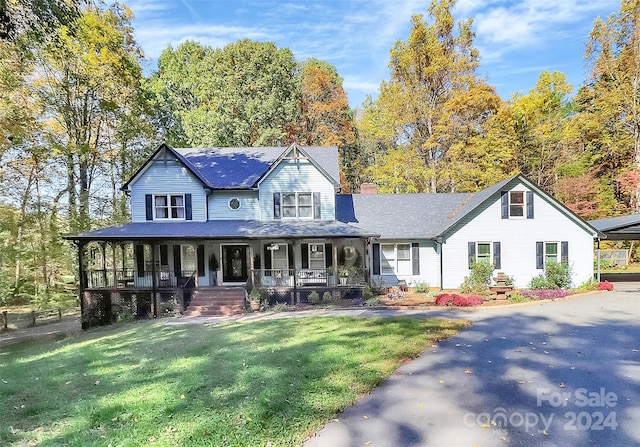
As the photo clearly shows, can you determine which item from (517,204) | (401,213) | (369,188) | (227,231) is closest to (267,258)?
(227,231)

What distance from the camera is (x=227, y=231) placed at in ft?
52.0

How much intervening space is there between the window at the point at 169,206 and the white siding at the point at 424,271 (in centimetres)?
1040

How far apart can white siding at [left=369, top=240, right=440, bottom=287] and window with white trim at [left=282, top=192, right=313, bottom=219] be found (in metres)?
4.10

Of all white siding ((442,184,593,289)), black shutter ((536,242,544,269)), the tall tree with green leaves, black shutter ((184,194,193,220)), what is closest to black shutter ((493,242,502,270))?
white siding ((442,184,593,289))

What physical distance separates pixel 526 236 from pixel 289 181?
41.2ft

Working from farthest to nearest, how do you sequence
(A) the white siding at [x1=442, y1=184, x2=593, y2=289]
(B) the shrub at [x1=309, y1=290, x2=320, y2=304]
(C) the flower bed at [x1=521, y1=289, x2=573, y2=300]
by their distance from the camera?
(A) the white siding at [x1=442, y1=184, x2=593, y2=289]
(B) the shrub at [x1=309, y1=290, x2=320, y2=304]
(C) the flower bed at [x1=521, y1=289, x2=573, y2=300]

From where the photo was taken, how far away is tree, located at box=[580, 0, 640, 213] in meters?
24.4

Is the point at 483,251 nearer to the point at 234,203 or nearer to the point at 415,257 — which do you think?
the point at 415,257

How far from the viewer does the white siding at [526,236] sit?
17266mm

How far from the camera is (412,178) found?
28750 millimetres

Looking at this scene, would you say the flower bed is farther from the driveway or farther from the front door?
the front door

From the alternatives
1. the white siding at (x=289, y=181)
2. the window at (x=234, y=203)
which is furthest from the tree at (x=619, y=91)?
the window at (x=234, y=203)

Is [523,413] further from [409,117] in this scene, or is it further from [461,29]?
[461,29]

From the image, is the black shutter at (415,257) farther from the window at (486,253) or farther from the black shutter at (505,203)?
the black shutter at (505,203)
